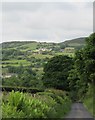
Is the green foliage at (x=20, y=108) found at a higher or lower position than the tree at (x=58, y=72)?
higher

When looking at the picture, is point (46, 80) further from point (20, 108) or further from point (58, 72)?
point (20, 108)

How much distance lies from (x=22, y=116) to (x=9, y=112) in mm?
987

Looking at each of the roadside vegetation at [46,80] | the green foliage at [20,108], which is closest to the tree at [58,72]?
the roadside vegetation at [46,80]

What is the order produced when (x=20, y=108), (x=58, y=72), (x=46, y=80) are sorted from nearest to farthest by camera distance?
(x=20, y=108), (x=46, y=80), (x=58, y=72)

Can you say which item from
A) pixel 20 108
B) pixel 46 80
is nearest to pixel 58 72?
pixel 46 80

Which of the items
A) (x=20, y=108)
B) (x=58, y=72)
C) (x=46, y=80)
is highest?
(x=20, y=108)

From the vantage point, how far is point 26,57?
136250 millimetres

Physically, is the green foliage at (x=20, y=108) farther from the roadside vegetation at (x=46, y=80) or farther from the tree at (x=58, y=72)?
the tree at (x=58, y=72)

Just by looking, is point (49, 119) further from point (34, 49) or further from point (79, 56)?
point (34, 49)

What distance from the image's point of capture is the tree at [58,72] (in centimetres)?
8106

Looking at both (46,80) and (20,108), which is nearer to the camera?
(20,108)

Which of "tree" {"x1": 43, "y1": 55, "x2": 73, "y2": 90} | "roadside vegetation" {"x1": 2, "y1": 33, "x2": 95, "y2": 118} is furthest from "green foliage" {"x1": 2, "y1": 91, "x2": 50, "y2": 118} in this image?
"tree" {"x1": 43, "y1": 55, "x2": 73, "y2": 90}

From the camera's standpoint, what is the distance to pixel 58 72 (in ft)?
276

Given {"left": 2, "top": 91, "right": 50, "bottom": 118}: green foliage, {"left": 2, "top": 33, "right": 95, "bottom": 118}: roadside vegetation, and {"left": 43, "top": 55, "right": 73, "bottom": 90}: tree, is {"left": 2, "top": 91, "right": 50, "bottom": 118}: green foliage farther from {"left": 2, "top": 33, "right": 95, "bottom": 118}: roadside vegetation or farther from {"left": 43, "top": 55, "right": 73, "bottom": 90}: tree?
{"left": 43, "top": 55, "right": 73, "bottom": 90}: tree
